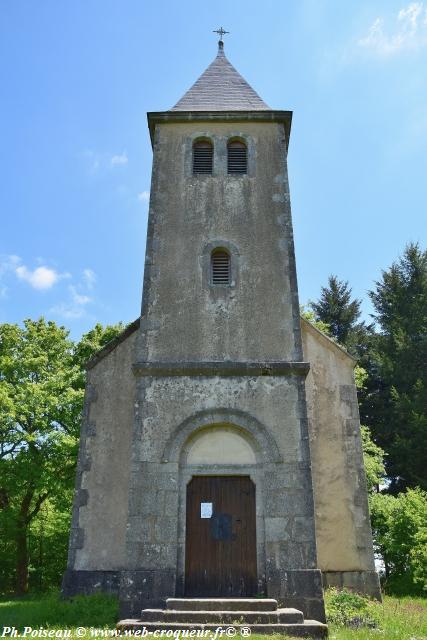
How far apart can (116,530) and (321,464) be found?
15.9 ft

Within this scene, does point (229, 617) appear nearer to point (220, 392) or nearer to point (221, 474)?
point (221, 474)

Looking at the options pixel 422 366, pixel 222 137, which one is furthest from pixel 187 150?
pixel 422 366

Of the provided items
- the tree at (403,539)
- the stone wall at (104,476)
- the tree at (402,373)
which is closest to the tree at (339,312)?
the tree at (402,373)

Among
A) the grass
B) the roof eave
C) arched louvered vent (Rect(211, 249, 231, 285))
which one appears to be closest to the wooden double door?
the grass

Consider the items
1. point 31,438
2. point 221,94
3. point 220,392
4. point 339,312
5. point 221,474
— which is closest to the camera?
point 221,474

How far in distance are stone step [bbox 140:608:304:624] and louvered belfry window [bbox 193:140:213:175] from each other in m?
9.83

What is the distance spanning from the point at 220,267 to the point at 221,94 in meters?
6.31

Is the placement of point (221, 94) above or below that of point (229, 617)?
above

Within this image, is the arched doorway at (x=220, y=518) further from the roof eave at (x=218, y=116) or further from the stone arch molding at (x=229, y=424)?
the roof eave at (x=218, y=116)

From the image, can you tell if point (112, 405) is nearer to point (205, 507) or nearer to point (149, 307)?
point (149, 307)

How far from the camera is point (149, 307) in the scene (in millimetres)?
11961

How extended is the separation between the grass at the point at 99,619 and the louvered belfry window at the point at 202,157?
9.87 metres

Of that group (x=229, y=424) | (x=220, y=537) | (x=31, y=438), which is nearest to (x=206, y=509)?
(x=220, y=537)

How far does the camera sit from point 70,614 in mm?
9516
